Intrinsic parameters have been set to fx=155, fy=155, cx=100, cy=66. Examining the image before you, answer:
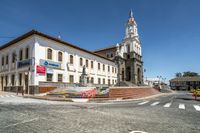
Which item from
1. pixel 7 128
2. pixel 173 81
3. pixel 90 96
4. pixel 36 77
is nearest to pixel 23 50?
pixel 36 77

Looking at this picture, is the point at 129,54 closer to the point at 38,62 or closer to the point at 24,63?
the point at 38,62

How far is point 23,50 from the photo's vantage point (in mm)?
26984

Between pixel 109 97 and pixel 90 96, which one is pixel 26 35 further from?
pixel 109 97

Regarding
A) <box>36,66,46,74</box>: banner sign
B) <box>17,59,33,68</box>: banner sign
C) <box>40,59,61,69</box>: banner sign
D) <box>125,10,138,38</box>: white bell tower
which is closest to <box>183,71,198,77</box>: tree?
<box>125,10,138,38</box>: white bell tower

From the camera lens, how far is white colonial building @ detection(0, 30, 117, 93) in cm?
2447

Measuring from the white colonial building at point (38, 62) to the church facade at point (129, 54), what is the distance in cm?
1896

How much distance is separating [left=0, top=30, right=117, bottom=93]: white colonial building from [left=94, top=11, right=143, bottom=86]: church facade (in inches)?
746

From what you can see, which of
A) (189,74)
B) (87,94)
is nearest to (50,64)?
(87,94)

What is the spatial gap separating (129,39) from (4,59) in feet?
127

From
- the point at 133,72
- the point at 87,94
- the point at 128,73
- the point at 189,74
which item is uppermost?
the point at 133,72

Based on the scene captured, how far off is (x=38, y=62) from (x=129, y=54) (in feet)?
117

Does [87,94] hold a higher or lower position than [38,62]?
lower

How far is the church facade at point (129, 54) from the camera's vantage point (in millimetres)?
51844

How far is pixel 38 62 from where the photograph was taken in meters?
24.5
